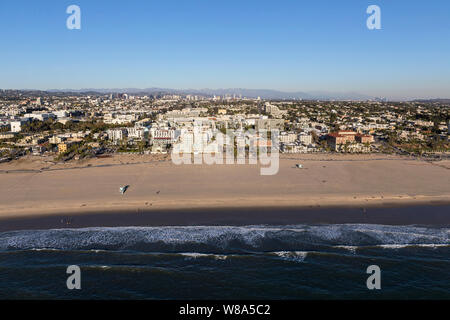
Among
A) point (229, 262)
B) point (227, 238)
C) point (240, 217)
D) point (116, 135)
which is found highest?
point (116, 135)

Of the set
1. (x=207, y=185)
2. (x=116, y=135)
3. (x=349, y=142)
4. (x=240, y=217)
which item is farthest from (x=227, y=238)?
(x=116, y=135)

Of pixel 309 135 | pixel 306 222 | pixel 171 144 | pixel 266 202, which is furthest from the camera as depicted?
pixel 309 135

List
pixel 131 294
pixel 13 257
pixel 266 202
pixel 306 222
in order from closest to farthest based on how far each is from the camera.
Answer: pixel 131 294 < pixel 13 257 < pixel 306 222 < pixel 266 202

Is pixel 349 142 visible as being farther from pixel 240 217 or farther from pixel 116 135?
pixel 116 135

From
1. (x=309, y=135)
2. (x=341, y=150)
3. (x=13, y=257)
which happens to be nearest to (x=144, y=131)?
(x=309, y=135)

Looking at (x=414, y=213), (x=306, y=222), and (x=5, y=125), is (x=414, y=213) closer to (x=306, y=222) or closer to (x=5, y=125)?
(x=306, y=222)

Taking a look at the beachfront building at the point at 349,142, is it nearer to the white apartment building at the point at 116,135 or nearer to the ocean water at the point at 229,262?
the ocean water at the point at 229,262

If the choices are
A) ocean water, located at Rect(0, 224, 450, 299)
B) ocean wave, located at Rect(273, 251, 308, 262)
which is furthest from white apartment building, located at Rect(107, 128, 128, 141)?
ocean wave, located at Rect(273, 251, 308, 262)
